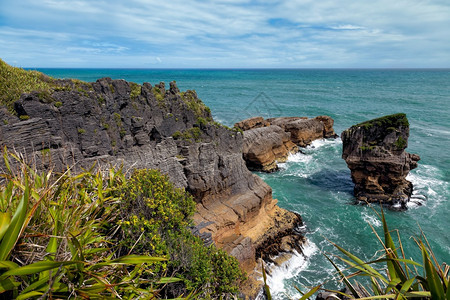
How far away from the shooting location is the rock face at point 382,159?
30.8 meters

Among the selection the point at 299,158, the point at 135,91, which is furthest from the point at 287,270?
the point at 299,158

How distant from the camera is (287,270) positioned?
20875mm

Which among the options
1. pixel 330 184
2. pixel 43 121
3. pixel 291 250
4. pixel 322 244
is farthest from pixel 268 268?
pixel 330 184

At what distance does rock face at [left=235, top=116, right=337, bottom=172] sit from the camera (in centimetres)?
4044

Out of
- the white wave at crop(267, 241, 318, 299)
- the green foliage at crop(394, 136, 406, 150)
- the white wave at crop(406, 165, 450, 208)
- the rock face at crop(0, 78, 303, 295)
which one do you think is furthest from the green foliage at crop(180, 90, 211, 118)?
the white wave at crop(406, 165, 450, 208)

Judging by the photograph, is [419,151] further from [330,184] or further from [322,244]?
[322,244]

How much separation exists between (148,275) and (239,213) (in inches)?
549

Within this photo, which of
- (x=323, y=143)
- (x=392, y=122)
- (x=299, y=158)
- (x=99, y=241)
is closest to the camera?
(x=99, y=241)

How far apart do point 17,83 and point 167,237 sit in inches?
520

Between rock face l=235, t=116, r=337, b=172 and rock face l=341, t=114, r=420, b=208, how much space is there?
11.6 metres

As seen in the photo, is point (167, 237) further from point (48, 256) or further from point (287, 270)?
point (287, 270)

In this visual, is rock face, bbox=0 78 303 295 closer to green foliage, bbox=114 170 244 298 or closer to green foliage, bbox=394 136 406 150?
green foliage, bbox=114 170 244 298

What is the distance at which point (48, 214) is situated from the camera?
551 centimetres

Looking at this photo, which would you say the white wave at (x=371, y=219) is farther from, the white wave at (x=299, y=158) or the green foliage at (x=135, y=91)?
the green foliage at (x=135, y=91)
